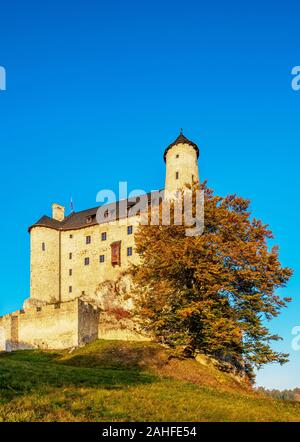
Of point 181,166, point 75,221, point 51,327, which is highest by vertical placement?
point 181,166

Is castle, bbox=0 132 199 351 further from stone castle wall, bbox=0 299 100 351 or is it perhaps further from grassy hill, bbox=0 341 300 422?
grassy hill, bbox=0 341 300 422

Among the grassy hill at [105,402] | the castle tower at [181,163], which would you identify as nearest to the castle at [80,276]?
the castle tower at [181,163]

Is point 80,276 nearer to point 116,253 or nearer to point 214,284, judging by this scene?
point 116,253

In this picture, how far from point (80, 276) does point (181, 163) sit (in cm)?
2035

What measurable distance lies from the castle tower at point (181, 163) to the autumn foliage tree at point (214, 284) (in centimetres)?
1856

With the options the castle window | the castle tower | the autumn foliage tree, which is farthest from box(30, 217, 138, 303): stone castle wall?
the autumn foliage tree

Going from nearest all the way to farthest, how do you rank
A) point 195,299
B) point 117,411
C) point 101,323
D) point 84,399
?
point 117,411 < point 84,399 < point 195,299 < point 101,323

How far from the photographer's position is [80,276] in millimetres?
59281

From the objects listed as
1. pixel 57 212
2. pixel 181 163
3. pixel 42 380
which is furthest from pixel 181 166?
pixel 42 380
